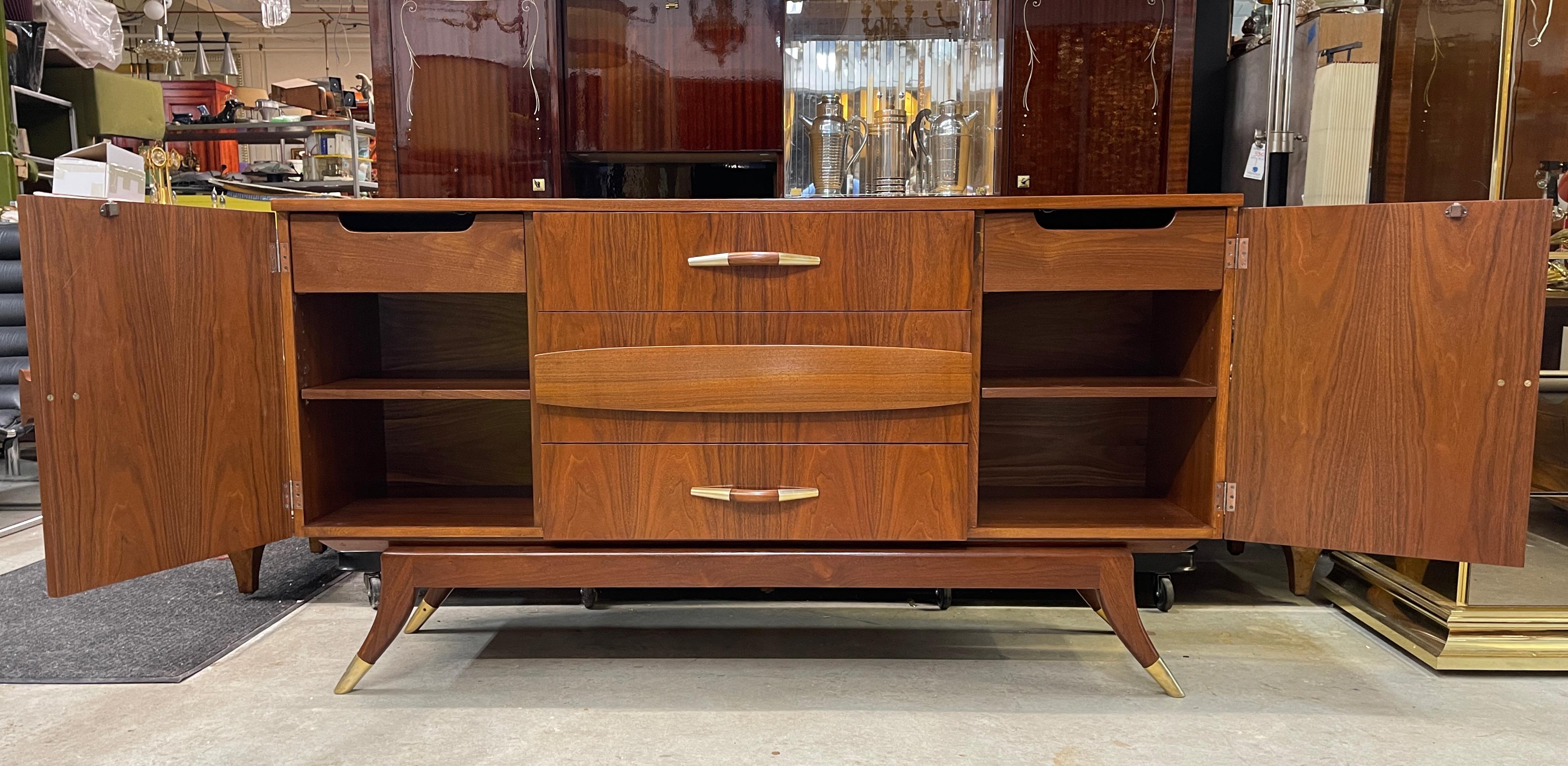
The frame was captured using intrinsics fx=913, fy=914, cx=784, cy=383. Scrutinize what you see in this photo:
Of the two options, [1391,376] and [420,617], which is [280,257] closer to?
[420,617]

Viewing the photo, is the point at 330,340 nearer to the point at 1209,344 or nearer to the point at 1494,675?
the point at 1209,344

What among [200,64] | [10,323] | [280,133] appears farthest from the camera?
[200,64]

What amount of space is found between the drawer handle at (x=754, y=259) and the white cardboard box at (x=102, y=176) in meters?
1.11

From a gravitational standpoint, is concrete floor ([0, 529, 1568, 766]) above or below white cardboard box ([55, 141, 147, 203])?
below

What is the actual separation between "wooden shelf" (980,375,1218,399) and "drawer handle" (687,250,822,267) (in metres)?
0.38

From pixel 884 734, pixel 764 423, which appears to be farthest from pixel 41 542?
pixel 884 734

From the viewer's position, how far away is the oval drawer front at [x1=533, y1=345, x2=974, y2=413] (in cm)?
149

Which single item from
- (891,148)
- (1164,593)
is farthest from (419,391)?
(1164,593)

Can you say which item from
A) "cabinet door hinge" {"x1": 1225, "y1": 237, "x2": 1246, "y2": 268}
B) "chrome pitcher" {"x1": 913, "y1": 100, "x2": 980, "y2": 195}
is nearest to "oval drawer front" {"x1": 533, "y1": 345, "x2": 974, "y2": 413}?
"cabinet door hinge" {"x1": 1225, "y1": 237, "x2": 1246, "y2": 268}

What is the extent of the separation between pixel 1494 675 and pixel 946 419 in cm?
114

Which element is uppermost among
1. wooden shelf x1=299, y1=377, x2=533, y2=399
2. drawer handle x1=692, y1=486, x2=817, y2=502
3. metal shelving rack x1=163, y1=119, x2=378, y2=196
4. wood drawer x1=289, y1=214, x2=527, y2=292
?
metal shelving rack x1=163, y1=119, x2=378, y2=196

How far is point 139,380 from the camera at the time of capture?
1.46 metres

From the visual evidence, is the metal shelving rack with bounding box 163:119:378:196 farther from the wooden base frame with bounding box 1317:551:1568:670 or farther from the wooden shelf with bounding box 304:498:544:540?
the wooden base frame with bounding box 1317:551:1568:670

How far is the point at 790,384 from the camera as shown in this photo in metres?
1.49
